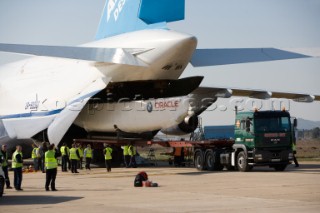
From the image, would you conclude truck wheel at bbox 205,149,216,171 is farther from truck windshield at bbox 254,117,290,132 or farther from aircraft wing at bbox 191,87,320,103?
aircraft wing at bbox 191,87,320,103

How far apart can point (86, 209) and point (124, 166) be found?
1954 centimetres

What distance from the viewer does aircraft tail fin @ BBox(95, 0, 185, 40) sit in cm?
2627

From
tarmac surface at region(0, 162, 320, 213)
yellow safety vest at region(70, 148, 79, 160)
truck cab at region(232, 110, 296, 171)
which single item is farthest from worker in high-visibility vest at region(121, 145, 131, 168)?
tarmac surface at region(0, 162, 320, 213)

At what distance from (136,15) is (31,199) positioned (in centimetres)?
1366

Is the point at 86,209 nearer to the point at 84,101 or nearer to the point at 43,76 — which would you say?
the point at 84,101

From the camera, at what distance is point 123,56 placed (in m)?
24.5

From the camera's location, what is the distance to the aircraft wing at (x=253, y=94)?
116 ft

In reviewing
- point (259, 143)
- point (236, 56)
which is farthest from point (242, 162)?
point (236, 56)

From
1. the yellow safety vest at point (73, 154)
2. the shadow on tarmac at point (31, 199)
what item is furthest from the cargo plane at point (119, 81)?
the shadow on tarmac at point (31, 199)

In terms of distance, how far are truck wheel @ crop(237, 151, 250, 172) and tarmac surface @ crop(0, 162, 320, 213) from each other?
7.17 feet

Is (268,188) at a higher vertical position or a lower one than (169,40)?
lower

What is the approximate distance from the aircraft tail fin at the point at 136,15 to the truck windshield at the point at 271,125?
17.3 ft

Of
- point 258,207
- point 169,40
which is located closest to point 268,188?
point 258,207

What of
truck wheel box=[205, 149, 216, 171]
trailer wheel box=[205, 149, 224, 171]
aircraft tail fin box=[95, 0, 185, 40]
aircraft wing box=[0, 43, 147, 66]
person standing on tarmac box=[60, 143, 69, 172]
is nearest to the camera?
aircraft wing box=[0, 43, 147, 66]
